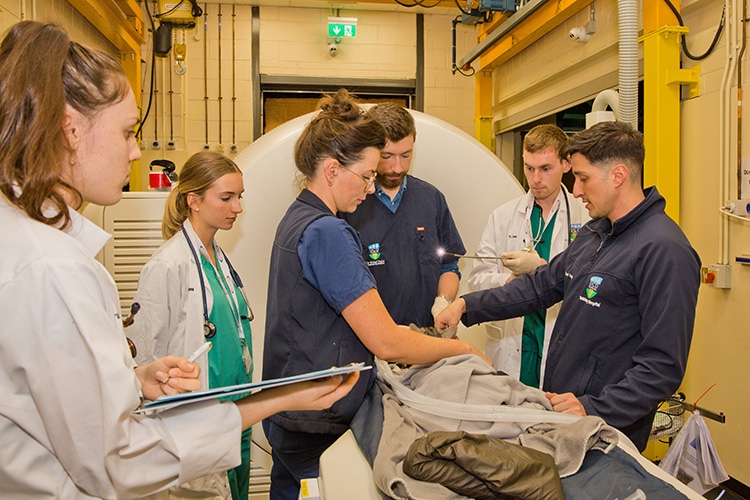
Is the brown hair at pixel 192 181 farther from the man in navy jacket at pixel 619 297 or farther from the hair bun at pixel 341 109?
the man in navy jacket at pixel 619 297

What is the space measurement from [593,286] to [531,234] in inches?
36.6

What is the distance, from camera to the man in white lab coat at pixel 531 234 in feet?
7.90

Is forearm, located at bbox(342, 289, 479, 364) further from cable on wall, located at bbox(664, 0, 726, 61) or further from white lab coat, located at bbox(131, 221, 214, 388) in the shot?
cable on wall, located at bbox(664, 0, 726, 61)

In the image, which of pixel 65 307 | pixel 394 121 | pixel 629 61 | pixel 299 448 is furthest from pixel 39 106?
pixel 629 61

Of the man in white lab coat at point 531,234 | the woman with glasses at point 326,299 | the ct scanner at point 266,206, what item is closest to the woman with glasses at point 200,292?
the ct scanner at point 266,206

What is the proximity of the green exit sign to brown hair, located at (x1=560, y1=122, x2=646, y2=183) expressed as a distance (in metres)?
4.32

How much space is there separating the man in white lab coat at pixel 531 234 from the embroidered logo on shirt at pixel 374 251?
55 centimetres

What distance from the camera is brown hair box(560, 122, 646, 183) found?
5.38 ft

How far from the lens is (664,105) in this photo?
2.89 m

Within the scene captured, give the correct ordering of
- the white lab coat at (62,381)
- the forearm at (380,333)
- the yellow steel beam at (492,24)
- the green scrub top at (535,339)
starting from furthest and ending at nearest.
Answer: the yellow steel beam at (492,24), the green scrub top at (535,339), the forearm at (380,333), the white lab coat at (62,381)

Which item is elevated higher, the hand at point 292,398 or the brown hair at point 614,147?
the brown hair at point 614,147

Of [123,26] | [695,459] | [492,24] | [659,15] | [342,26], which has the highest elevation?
[342,26]

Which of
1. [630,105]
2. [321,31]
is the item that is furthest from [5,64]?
[321,31]

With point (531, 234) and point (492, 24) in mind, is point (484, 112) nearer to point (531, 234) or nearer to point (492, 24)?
point (492, 24)
